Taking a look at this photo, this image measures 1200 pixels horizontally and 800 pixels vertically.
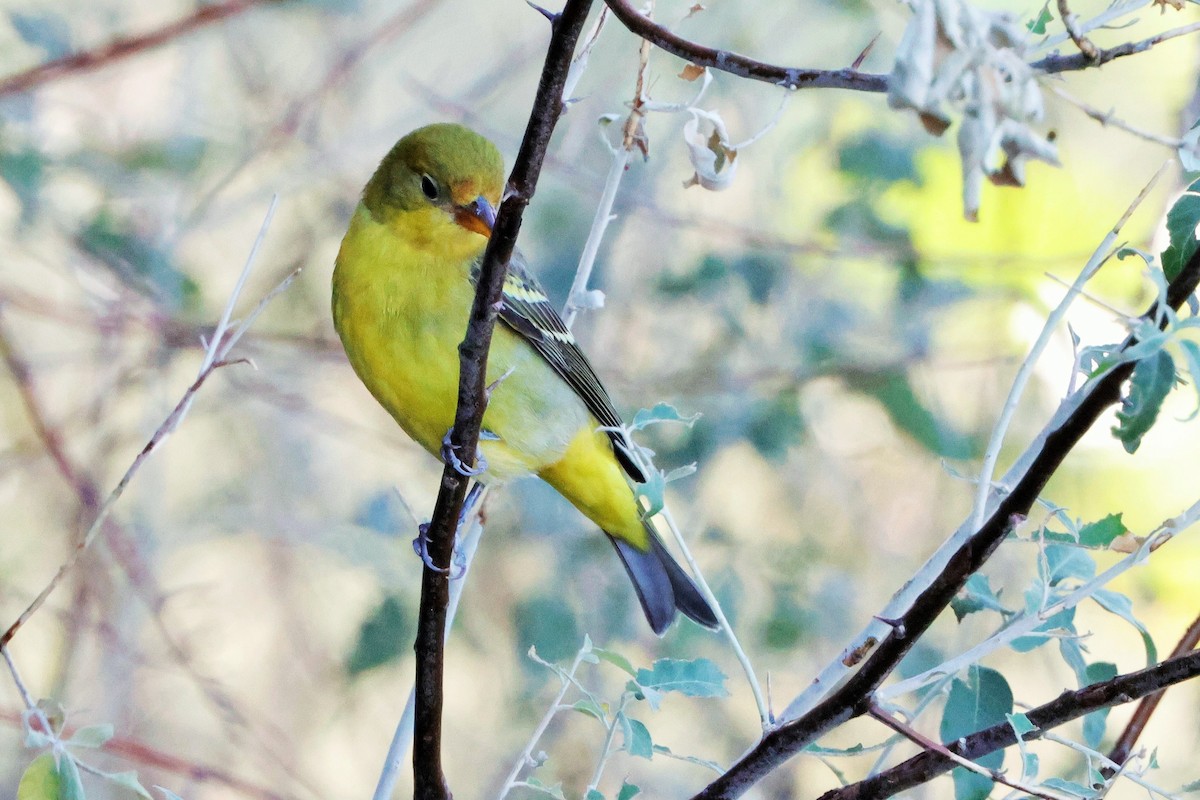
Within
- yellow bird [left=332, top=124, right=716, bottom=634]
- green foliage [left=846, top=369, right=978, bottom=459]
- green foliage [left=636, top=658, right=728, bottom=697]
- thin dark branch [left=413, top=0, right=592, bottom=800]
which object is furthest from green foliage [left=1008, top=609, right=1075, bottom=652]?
green foliage [left=846, top=369, right=978, bottom=459]

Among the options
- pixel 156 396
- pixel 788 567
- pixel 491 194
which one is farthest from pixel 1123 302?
pixel 156 396

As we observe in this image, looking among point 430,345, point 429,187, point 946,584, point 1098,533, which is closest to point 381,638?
point 430,345

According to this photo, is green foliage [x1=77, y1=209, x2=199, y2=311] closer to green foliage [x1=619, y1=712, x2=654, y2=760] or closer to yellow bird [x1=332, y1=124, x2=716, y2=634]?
yellow bird [x1=332, y1=124, x2=716, y2=634]

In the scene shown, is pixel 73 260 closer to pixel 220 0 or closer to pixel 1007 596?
pixel 220 0

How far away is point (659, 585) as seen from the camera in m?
2.70

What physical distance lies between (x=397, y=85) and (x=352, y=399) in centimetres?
115

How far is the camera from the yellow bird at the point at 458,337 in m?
2.23

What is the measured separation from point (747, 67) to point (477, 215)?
1.37m

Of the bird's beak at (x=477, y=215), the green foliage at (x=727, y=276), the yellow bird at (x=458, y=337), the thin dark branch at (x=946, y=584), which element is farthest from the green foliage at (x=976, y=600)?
the green foliage at (x=727, y=276)

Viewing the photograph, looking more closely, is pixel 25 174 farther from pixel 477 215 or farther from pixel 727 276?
pixel 727 276

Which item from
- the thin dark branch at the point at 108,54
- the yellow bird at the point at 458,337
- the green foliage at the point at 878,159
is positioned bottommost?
the yellow bird at the point at 458,337

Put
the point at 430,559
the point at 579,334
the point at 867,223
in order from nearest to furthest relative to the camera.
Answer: the point at 430,559, the point at 867,223, the point at 579,334

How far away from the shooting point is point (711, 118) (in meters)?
1.48

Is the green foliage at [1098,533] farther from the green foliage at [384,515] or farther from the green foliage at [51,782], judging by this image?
the green foliage at [384,515]
